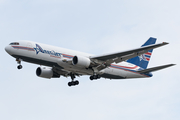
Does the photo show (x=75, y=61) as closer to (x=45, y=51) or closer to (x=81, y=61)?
(x=81, y=61)

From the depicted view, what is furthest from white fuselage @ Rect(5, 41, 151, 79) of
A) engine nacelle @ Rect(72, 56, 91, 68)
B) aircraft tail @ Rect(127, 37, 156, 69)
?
aircraft tail @ Rect(127, 37, 156, 69)

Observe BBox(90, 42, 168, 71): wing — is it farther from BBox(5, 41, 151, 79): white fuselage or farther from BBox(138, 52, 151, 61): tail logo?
BBox(138, 52, 151, 61): tail logo

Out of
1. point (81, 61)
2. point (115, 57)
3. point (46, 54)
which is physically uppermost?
point (46, 54)

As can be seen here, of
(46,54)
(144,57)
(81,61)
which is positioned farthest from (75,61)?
(144,57)

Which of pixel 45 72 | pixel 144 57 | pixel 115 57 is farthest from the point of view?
pixel 144 57

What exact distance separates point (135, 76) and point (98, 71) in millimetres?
6803

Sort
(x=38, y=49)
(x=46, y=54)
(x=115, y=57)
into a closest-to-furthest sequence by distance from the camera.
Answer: (x=38, y=49) → (x=46, y=54) → (x=115, y=57)

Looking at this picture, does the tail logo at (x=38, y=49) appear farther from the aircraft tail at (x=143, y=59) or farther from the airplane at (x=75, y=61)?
the aircraft tail at (x=143, y=59)

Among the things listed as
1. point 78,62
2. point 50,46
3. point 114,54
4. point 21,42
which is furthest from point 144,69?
point 21,42

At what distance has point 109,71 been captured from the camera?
44750 mm

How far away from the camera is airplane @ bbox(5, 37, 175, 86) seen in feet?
130

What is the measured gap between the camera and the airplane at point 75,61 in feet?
130

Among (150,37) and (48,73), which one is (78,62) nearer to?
(48,73)

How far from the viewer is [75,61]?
4016 centimetres
